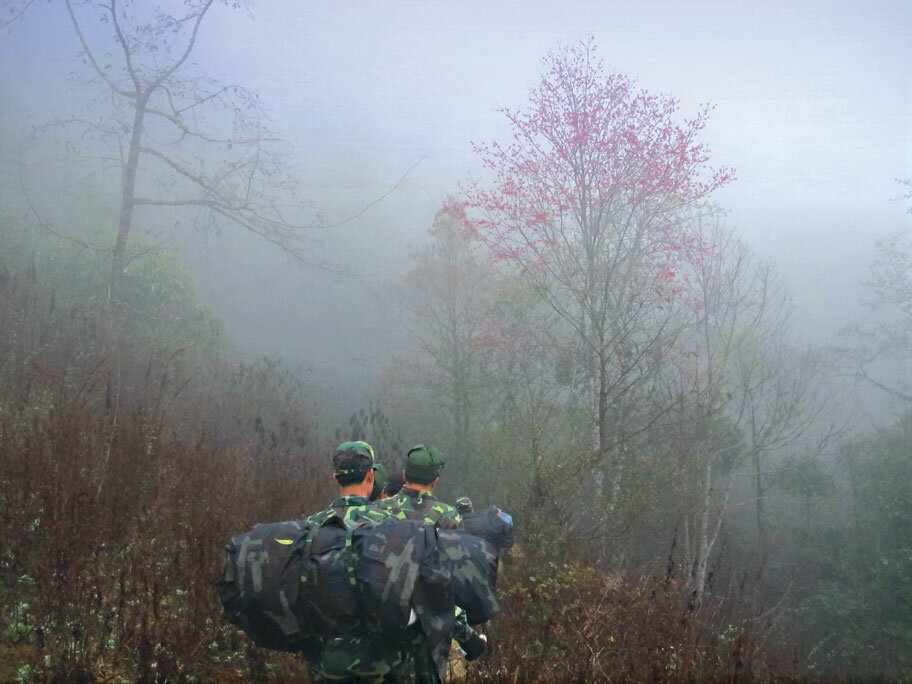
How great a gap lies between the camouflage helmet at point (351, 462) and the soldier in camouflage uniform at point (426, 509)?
0.23 m

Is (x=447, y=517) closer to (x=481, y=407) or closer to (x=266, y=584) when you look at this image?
(x=266, y=584)

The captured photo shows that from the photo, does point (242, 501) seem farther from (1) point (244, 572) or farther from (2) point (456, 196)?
(2) point (456, 196)

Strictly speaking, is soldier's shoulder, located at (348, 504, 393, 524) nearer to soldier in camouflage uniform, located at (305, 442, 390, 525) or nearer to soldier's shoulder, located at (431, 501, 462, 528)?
soldier in camouflage uniform, located at (305, 442, 390, 525)

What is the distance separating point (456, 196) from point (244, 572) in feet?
48.3

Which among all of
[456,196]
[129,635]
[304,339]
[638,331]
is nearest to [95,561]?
[129,635]

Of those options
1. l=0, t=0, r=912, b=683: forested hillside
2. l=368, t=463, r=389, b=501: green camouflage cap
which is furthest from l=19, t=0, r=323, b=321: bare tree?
l=368, t=463, r=389, b=501: green camouflage cap

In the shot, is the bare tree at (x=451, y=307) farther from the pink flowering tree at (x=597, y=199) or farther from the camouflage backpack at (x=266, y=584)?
the camouflage backpack at (x=266, y=584)

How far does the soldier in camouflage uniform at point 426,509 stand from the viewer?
2.40 metres

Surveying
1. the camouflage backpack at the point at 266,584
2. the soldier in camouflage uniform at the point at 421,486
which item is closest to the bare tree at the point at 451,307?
the soldier in camouflage uniform at the point at 421,486

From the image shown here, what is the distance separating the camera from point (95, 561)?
12.4 feet

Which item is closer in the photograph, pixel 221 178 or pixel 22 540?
pixel 22 540

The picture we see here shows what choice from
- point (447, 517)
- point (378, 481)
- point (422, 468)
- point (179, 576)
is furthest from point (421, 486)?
point (179, 576)

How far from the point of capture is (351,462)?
2.65m

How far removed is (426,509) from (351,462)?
0.84m
